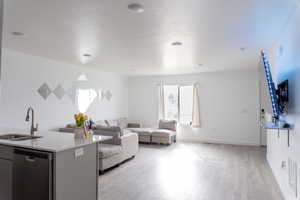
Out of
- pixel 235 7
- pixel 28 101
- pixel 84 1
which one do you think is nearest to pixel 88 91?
pixel 28 101

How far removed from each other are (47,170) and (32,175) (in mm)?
260

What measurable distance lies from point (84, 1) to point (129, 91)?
21.3ft

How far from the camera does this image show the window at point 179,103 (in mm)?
7703

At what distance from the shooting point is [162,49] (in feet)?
13.4

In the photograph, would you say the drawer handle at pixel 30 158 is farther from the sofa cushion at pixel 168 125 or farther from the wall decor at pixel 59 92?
the sofa cushion at pixel 168 125

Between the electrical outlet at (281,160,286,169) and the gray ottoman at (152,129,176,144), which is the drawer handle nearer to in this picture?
the electrical outlet at (281,160,286,169)

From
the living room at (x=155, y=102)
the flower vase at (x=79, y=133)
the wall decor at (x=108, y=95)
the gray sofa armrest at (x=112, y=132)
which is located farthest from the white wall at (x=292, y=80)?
the wall decor at (x=108, y=95)

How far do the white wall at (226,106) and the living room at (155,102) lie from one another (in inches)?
1.3

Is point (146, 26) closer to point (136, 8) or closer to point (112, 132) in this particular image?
point (136, 8)

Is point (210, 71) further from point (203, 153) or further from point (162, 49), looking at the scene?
point (162, 49)

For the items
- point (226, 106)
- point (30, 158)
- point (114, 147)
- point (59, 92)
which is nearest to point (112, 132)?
Result: point (114, 147)

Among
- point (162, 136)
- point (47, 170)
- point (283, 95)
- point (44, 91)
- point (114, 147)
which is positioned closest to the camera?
point (47, 170)

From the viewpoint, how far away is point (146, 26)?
2848mm

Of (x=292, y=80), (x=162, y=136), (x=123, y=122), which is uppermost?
(x=292, y=80)
